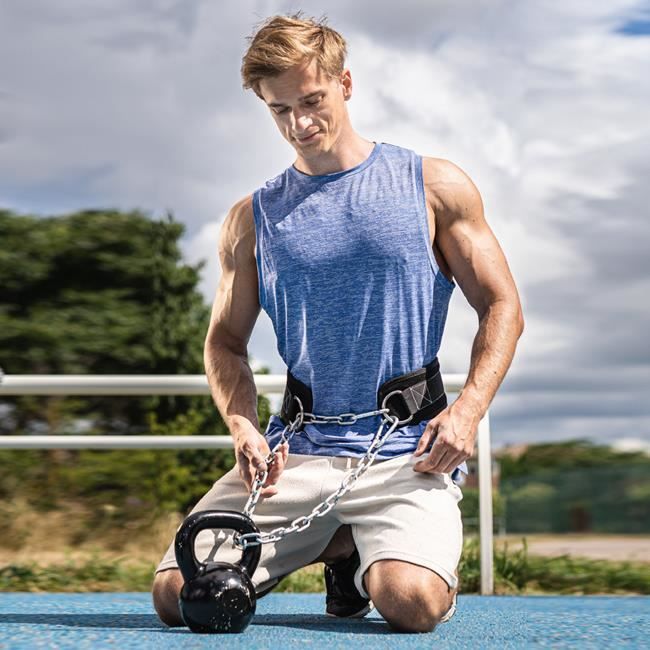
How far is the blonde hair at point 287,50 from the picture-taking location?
2805 mm

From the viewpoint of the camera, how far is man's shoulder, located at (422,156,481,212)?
9.40ft

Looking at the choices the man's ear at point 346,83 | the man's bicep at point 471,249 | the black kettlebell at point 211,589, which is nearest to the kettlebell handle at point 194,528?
the black kettlebell at point 211,589

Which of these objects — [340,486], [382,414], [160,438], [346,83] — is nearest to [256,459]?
[340,486]

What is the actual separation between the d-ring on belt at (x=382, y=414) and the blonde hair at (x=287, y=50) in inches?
32.0

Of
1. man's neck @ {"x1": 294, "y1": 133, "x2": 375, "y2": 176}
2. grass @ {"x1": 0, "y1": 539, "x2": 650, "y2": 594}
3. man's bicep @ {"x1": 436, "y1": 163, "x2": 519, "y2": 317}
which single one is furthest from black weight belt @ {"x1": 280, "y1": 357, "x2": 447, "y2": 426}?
grass @ {"x1": 0, "y1": 539, "x2": 650, "y2": 594}

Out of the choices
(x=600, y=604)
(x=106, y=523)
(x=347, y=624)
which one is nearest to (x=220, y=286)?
(x=347, y=624)

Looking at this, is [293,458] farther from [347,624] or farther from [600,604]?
[600,604]

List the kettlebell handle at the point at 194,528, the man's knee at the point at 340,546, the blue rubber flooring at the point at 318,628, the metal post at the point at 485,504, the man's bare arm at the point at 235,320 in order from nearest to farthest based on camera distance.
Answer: the blue rubber flooring at the point at 318,628 → the kettlebell handle at the point at 194,528 → the man's knee at the point at 340,546 → the man's bare arm at the point at 235,320 → the metal post at the point at 485,504

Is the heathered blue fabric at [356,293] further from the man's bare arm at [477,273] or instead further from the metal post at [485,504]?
the metal post at [485,504]

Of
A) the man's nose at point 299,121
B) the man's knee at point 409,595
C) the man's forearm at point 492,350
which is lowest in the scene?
the man's knee at point 409,595

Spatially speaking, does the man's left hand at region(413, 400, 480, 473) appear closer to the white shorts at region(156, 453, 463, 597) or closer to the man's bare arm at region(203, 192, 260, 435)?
the white shorts at region(156, 453, 463, 597)

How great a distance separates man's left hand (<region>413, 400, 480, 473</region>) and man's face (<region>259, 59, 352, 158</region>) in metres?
0.79

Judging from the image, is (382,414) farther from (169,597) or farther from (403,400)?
(169,597)

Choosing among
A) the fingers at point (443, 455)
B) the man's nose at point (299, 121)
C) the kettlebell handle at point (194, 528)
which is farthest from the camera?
the man's nose at point (299, 121)
